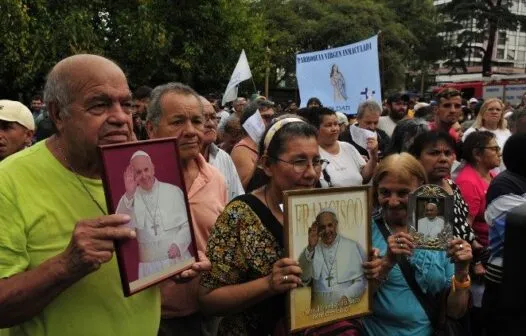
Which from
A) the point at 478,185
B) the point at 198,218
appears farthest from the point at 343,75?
the point at 198,218

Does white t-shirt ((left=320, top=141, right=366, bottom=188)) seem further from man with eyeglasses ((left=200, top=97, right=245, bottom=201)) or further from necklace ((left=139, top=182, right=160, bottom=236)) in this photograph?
necklace ((left=139, top=182, right=160, bottom=236))

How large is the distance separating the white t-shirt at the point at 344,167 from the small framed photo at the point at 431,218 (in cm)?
190

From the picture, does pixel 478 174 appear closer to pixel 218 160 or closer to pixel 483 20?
pixel 218 160

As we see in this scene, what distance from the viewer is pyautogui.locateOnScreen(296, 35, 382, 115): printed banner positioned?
7492 mm

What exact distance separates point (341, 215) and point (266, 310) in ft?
1.70

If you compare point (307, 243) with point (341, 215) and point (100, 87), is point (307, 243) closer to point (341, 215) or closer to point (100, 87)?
point (341, 215)

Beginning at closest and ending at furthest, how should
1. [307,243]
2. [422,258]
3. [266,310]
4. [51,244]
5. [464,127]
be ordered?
[51,244], [307,243], [266,310], [422,258], [464,127]

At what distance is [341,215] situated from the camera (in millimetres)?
2199

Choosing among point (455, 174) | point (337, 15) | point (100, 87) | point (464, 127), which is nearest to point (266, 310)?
point (100, 87)

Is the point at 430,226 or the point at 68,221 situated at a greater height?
the point at 68,221

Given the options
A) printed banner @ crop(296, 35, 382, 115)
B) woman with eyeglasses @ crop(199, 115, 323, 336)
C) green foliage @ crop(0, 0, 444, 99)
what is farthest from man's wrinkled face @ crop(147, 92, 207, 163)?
green foliage @ crop(0, 0, 444, 99)

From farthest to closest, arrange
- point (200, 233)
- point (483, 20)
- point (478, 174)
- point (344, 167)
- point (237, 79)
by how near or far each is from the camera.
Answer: point (483, 20), point (237, 79), point (344, 167), point (478, 174), point (200, 233)

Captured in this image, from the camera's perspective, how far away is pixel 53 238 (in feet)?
5.74

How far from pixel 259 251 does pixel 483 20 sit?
135ft
